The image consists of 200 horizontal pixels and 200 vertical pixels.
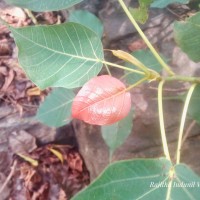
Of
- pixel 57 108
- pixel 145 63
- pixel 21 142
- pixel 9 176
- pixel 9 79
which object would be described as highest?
pixel 145 63

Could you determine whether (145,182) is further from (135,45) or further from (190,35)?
(135,45)

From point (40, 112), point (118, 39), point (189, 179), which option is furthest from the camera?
point (118, 39)

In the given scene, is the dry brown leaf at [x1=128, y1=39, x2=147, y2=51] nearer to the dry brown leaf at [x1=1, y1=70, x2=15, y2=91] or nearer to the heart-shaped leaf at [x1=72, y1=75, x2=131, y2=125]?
the dry brown leaf at [x1=1, y1=70, x2=15, y2=91]

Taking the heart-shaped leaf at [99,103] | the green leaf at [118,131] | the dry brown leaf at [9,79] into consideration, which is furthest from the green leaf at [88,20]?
the dry brown leaf at [9,79]

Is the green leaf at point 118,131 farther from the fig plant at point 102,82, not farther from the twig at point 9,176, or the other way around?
the twig at point 9,176

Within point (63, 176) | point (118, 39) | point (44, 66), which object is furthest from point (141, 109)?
point (44, 66)

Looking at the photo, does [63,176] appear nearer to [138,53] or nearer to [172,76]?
[138,53]

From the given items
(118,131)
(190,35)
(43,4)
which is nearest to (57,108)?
(118,131)
